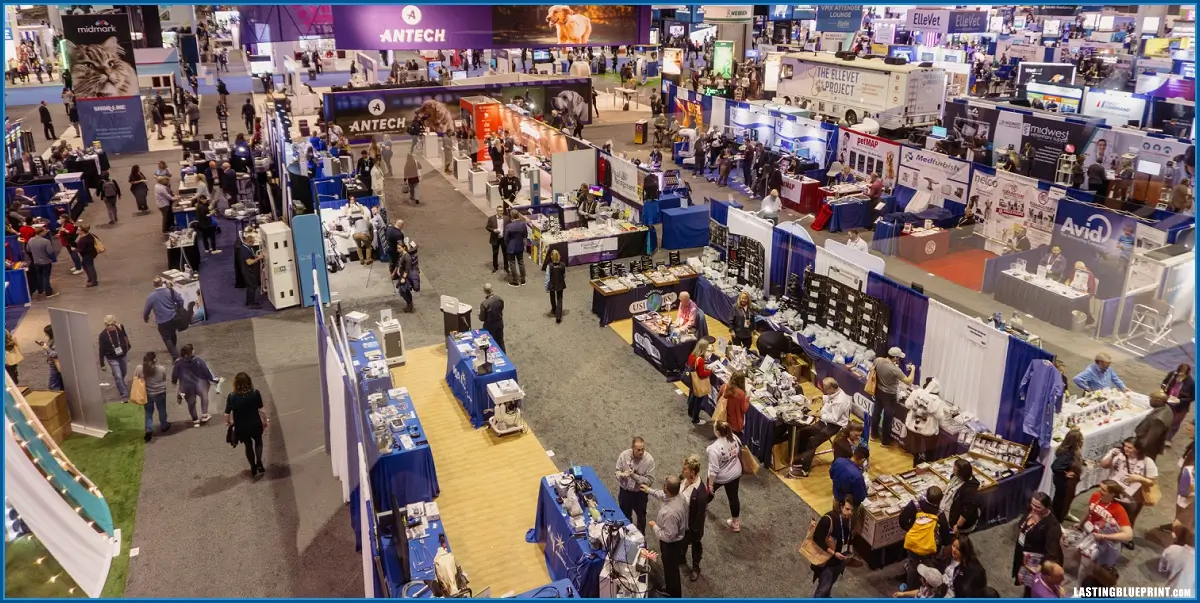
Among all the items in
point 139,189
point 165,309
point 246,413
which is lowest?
point 246,413

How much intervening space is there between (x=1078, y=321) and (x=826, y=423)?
6.56m

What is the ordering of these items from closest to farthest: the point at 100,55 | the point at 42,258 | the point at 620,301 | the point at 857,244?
the point at 857,244 → the point at 620,301 → the point at 42,258 → the point at 100,55

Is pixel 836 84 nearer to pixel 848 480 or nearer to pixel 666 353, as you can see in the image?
pixel 666 353

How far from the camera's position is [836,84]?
2752 cm

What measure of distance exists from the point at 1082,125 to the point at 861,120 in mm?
7152

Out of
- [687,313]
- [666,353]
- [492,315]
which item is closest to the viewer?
[666,353]

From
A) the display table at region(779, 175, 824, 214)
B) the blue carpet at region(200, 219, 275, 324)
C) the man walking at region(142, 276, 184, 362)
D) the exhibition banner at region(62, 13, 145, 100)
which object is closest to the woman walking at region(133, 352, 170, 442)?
the man walking at region(142, 276, 184, 362)

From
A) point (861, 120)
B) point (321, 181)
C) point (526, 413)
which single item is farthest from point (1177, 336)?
point (321, 181)

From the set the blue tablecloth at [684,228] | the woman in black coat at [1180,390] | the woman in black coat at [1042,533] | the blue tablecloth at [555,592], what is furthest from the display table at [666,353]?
the woman in black coat at [1180,390]

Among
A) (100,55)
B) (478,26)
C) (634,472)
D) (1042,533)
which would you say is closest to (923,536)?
(1042,533)

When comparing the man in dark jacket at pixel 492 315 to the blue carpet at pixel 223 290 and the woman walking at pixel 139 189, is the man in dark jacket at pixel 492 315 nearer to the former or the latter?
the blue carpet at pixel 223 290

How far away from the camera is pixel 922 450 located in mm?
10070

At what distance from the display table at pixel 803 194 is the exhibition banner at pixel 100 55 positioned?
20.2 m

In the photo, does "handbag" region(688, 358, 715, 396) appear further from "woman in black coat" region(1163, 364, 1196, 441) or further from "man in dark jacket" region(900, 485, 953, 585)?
"woman in black coat" region(1163, 364, 1196, 441)
